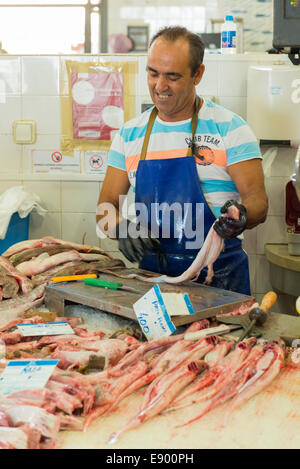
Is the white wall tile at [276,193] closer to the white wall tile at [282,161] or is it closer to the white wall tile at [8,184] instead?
the white wall tile at [282,161]

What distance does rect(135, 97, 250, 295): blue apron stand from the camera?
3.01m

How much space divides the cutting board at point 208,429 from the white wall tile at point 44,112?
317 cm

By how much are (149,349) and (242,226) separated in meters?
0.79

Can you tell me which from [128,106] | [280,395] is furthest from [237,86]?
[280,395]

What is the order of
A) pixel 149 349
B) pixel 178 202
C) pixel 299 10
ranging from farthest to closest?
pixel 299 10
pixel 178 202
pixel 149 349

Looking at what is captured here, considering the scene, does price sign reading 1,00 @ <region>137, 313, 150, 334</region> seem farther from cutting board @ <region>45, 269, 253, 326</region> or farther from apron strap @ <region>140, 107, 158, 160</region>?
apron strap @ <region>140, 107, 158, 160</region>

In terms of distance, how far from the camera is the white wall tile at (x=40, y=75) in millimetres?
4324

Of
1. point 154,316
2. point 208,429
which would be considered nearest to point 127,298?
point 154,316

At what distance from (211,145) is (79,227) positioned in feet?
5.80

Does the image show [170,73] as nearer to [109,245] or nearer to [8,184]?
[109,245]

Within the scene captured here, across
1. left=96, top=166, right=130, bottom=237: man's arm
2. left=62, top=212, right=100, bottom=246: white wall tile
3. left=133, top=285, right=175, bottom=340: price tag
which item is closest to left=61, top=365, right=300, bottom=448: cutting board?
left=133, top=285, right=175, bottom=340: price tag

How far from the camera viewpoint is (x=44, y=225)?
4.48 m
